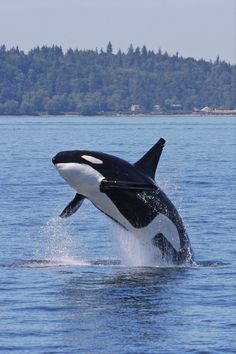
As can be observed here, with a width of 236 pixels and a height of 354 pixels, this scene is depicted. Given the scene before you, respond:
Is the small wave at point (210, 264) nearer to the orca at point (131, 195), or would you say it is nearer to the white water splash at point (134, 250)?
the orca at point (131, 195)

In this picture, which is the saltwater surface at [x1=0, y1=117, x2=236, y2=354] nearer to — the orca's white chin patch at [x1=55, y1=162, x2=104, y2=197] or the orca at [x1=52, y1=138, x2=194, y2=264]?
the orca at [x1=52, y1=138, x2=194, y2=264]

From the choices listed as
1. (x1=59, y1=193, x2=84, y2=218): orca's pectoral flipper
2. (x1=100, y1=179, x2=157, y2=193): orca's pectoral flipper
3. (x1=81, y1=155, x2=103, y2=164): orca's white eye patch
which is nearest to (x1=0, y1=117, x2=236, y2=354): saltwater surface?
(x1=59, y1=193, x2=84, y2=218): orca's pectoral flipper

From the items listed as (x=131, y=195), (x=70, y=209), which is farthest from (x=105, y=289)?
(x=131, y=195)

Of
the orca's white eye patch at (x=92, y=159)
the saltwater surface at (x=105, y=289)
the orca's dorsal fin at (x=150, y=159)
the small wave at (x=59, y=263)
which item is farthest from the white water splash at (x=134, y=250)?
the orca's white eye patch at (x=92, y=159)

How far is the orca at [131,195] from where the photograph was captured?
82.8 feet

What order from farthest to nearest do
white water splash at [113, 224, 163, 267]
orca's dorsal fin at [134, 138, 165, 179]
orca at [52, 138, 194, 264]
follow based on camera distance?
white water splash at [113, 224, 163, 267], orca's dorsal fin at [134, 138, 165, 179], orca at [52, 138, 194, 264]

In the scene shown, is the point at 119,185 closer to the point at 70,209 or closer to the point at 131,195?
the point at 131,195

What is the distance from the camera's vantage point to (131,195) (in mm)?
25844

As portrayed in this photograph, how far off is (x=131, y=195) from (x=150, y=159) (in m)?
0.78

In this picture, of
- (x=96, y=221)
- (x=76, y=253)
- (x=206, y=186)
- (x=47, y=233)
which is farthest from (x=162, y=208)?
(x=206, y=186)

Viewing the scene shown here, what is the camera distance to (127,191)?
2573 cm

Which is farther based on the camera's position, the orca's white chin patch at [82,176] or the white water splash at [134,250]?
the white water splash at [134,250]

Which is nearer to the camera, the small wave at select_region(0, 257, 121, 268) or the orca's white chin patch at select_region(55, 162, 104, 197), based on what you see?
the orca's white chin patch at select_region(55, 162, 104, 197)

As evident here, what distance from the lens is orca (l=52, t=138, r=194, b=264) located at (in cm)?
2525
